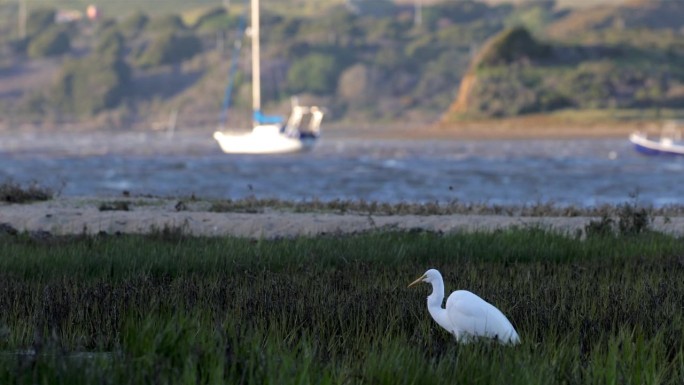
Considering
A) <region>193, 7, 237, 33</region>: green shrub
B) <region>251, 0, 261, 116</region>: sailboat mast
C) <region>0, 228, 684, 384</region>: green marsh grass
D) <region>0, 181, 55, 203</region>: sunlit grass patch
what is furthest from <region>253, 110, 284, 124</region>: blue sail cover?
<region>193, 7, 237, 33</region>: green shrub

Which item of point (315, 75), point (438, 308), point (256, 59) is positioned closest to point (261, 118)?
point (256, 59)

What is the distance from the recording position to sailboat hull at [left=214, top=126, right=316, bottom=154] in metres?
65.7

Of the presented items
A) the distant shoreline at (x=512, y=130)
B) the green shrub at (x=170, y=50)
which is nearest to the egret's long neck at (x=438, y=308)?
the distant shoreline at (x=512, y=130)

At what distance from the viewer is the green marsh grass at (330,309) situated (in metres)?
6.44

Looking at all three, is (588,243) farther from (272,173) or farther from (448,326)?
(272,173)

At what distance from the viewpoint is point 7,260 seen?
11.6m

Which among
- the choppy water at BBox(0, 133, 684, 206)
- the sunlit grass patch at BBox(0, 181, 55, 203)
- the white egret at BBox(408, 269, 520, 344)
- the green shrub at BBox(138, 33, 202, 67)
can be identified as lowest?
the white egret at BBox(408, 269, 520, 344)

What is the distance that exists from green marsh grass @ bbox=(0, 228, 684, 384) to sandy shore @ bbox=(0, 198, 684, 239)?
1.75 meters

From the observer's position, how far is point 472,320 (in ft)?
25.7

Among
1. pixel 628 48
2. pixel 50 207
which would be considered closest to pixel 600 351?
pixel 50 207

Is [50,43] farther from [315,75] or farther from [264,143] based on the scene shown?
[264,143]

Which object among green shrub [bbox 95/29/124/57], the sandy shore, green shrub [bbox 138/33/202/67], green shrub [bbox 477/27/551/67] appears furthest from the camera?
green shrub [bbox 95/29/124/57]

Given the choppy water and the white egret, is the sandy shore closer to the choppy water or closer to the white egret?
the choppy water

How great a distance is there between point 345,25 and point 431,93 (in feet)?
126
